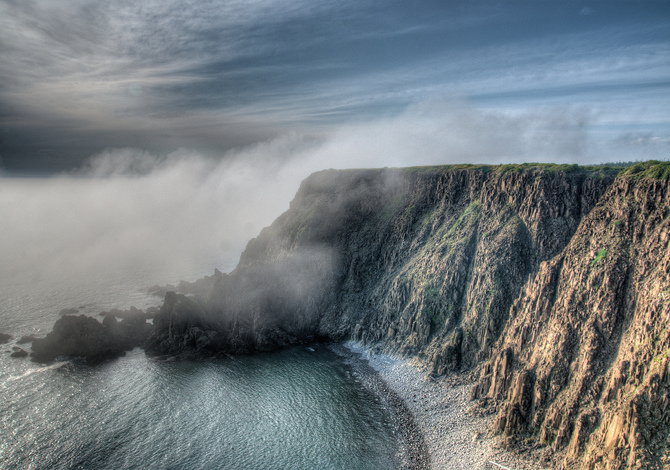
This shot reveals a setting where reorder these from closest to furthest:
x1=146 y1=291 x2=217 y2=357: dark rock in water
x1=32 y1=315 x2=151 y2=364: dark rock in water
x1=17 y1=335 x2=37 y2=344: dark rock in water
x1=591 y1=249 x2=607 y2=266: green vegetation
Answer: x1=591 y1=249 x2=607 y2=266: green vegetation
x1=32 y1=315 x2=151 y2=364: dark rock in water
x1=146 y1=291 x2=217 y2=357: dark rock in water
x1=17 y1=335 x2=37 y2=344: dark rock in water

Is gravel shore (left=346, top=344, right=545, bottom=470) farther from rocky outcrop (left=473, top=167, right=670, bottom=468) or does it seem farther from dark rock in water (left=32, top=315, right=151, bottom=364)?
dark rock in water (left=32, top=315, right=151, bottom=364)

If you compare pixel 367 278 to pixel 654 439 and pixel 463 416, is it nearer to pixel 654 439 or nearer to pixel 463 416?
pixel 463 416

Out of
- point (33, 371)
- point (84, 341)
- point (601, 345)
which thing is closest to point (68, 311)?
point (84, 341)

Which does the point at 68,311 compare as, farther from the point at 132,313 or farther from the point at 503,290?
the point at 503,290

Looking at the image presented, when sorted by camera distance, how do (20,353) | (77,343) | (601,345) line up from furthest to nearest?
(77,343) < (20,353) < (601,345)

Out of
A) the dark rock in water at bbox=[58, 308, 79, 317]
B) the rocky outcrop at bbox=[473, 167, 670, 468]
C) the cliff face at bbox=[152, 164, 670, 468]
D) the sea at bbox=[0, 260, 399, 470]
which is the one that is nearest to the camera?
the rocky outcrop at bbox=[473, 167, 670, 468]

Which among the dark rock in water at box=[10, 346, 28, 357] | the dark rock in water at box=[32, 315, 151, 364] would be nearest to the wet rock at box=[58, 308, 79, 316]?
the dark rock in water at box=[32, 315, 151, 364]
